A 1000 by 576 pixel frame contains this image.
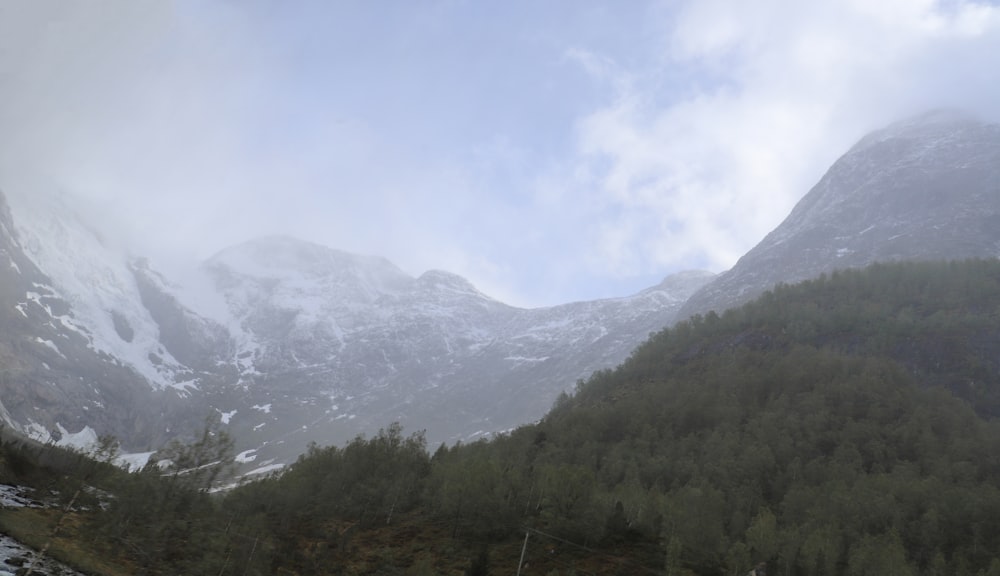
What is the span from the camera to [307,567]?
67875mm

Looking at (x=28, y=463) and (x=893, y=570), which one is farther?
(x=28, y=463)

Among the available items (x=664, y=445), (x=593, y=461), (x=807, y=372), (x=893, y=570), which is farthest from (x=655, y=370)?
(x=893, y=570)

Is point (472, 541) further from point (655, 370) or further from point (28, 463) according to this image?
point (655, 370)

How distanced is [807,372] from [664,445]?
1901 inches

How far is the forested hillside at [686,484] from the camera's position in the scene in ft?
229

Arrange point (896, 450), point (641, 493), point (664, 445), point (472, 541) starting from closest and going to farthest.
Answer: point (472, 541)
point (641, 493)
point (896, 450)
point (664, 445)

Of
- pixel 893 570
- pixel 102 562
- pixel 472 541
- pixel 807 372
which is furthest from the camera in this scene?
pixel 807 372

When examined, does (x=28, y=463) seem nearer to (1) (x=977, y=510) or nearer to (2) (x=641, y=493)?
(2) (x=641, y=493)

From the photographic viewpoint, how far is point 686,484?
109312 mm

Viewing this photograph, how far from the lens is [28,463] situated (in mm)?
80875

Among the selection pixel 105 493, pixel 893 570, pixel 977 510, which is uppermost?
pixel 977 510

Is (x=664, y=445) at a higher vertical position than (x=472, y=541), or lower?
higher

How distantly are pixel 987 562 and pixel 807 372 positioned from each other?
7562 cm

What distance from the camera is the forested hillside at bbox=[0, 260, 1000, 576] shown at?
229ft
